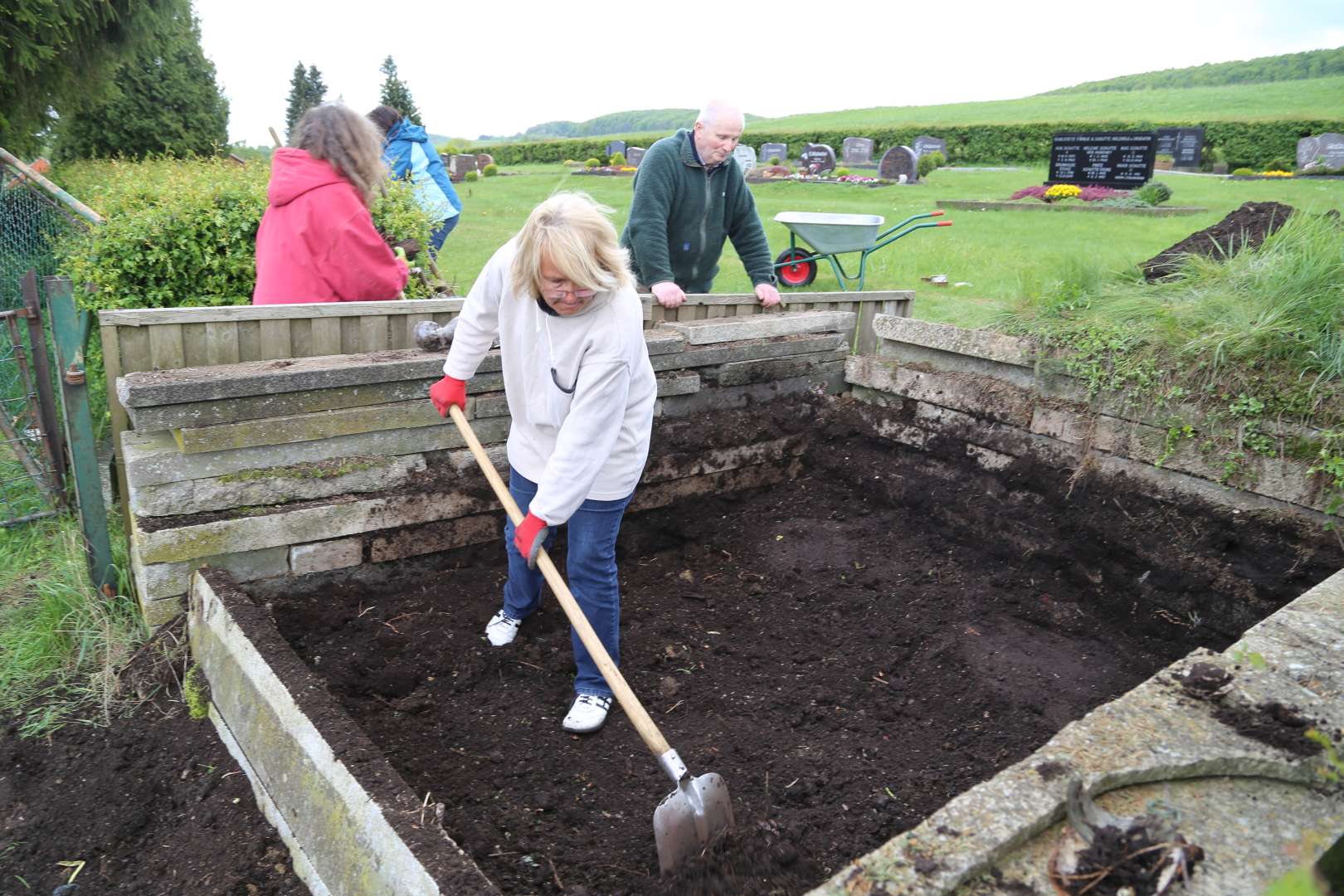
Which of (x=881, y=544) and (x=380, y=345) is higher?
(x=380, y=345)

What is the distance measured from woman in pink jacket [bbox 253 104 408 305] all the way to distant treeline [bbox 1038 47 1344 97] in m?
54.9

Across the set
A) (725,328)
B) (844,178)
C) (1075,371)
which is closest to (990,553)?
(1075,371)

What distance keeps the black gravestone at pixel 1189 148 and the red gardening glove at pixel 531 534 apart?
25.3 meters

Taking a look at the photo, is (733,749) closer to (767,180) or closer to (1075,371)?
(1075,371)

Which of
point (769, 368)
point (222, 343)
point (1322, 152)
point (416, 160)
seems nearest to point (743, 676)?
point (769, 368)

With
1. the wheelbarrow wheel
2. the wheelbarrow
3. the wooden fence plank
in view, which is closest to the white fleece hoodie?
Answer: the wooden fence plank

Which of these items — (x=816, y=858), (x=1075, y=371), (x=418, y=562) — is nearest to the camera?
(x=816, y=858)

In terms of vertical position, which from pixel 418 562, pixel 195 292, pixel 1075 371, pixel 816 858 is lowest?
pixel 816 858

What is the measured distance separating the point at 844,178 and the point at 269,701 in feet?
62.9

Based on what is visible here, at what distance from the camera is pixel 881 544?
13.9ft

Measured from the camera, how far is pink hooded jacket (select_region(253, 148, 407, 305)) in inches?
143

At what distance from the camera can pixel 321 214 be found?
364 centimetres

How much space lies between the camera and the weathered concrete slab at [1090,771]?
1.67 m

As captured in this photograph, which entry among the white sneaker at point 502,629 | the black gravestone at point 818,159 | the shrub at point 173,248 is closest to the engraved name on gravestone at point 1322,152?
the black gravestone at point 818,159
